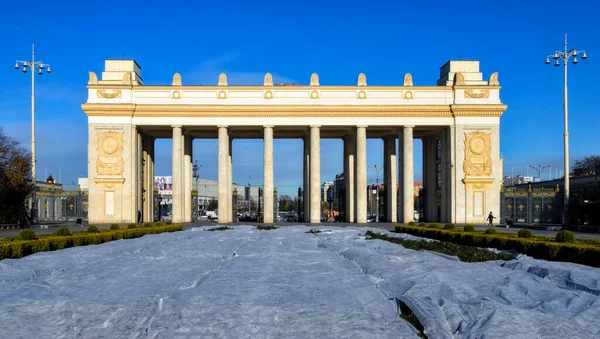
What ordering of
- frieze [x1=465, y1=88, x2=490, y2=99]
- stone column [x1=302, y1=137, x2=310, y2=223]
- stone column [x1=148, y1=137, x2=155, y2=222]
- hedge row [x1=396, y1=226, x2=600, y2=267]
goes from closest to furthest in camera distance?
hedge row [x1=396, y1=226, x2=600, y2=267]
frieze [x1=465, y1=88, x2=490, y2=99]
stone column [x1=302, y1=137, x2=310, y2=223]
stone column [x1=148, y1=137, x2=155, y2=222]

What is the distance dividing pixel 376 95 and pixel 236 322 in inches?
1662

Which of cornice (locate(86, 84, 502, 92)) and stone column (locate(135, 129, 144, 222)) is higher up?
cornice (locate(86, 84, 502, 92))

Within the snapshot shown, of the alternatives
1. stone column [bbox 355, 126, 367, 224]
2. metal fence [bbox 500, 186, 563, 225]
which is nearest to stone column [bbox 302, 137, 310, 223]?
stone column [bbox 355, 126, 367, 224]

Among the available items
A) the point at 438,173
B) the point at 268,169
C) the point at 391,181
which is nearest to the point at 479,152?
the point at 438,173

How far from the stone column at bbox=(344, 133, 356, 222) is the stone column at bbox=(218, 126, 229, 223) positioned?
1155 centimetres

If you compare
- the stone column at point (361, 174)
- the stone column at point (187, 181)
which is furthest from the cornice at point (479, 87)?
the stone column at point (187, 181)

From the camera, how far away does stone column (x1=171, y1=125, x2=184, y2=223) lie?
48.5 meters

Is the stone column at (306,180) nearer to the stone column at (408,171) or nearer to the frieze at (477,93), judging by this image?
the stone column at (408,171)

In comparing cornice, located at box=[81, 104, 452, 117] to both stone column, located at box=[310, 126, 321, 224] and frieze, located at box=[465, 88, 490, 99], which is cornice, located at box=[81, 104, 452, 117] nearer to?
stone column, located at box=[310, 126, 321, 224]

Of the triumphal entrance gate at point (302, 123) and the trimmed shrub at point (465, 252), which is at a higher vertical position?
the triumphal entrance gate at point (302, 123)

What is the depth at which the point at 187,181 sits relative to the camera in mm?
51500

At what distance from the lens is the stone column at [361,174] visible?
48531 mm

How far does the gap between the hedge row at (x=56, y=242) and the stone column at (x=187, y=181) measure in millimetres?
20650

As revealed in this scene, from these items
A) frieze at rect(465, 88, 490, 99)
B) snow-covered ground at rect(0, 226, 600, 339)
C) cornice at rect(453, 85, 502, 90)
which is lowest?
snow-covered ground at rect(0, 226, 600, 339)
